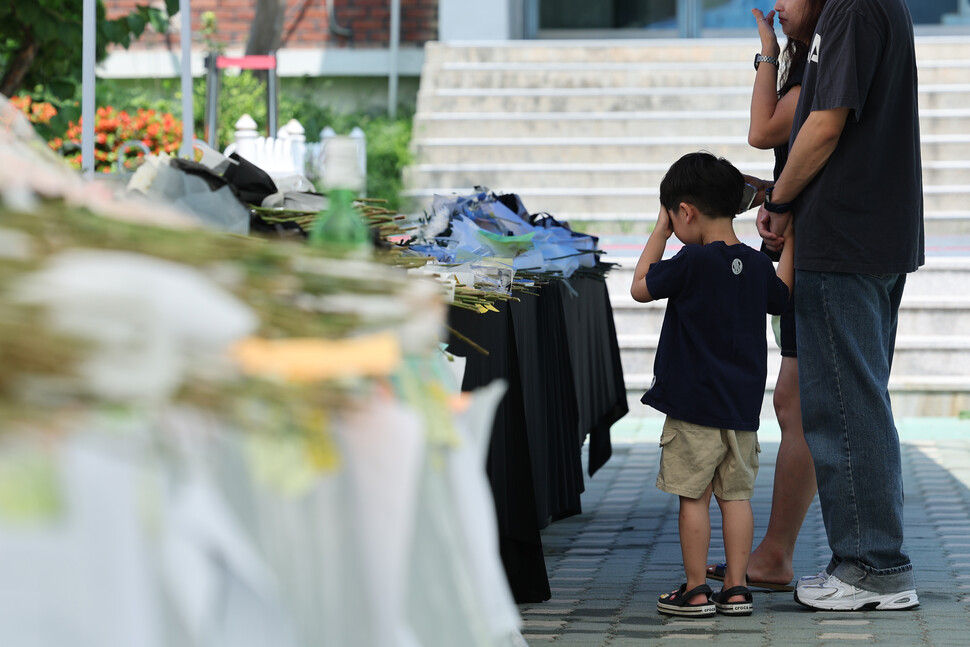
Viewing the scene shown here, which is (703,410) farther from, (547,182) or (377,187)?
(377,187)

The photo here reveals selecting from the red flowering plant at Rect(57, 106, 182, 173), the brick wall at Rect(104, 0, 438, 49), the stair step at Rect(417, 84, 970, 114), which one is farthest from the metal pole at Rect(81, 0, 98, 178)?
the brick wall at Rect(104, 0, 438, 49)

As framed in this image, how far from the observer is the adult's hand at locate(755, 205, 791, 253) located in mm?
3309

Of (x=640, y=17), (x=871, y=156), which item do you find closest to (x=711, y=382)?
(x=871, y=156)

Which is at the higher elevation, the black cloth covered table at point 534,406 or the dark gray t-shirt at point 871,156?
the dark gray t-shirt at point 871,156

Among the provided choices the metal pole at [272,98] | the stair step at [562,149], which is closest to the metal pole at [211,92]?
the metal pole at [272,98]

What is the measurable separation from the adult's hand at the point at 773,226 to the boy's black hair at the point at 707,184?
0.09 m

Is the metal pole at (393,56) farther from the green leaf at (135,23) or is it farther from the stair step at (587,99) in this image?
the green leaf at (135,23)

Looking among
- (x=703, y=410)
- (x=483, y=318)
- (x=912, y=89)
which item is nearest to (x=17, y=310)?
(x=483, y=318)

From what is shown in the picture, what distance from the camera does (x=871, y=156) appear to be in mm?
3123

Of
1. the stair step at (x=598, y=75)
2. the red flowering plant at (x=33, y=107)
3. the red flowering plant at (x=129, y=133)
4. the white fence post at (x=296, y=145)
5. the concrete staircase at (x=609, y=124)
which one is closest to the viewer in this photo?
the red flowering plant at (x=33, y=107)

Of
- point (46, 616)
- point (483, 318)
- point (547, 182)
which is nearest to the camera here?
point (46, 616)

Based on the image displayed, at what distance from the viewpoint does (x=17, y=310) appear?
38.0 inches

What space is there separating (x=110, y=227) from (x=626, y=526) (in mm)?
3627

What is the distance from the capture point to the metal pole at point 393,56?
1272 centimetres
